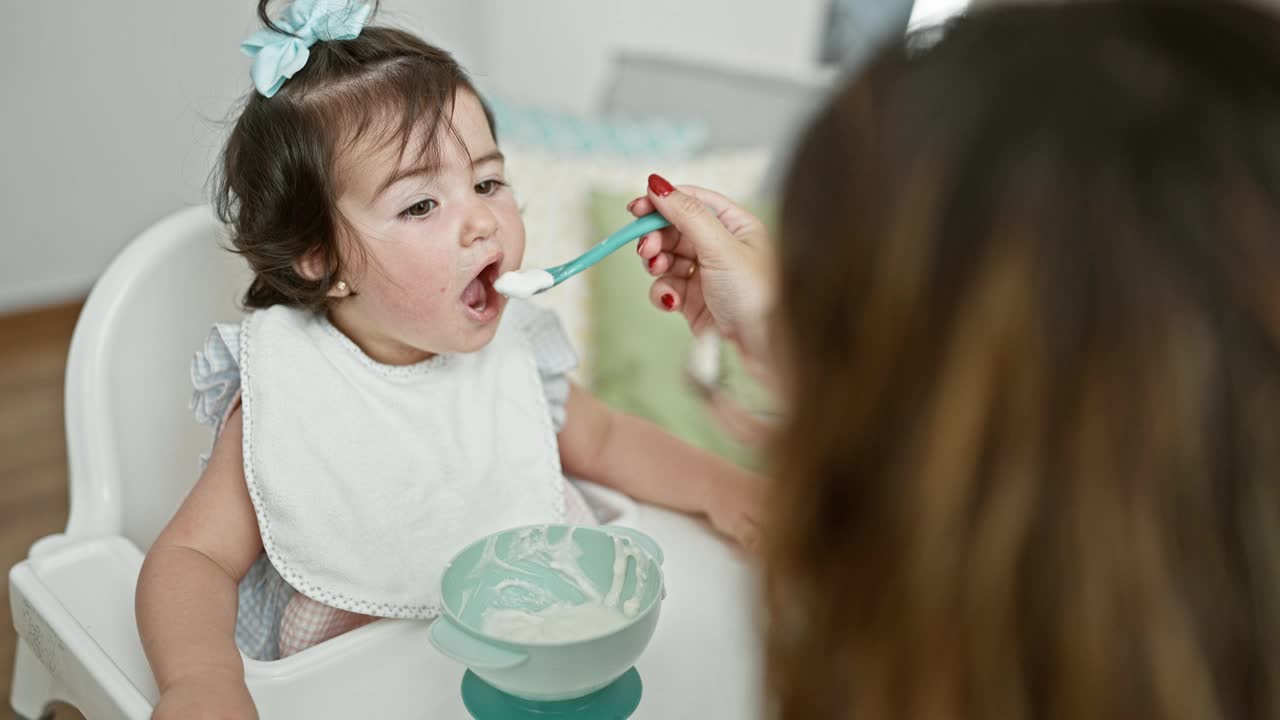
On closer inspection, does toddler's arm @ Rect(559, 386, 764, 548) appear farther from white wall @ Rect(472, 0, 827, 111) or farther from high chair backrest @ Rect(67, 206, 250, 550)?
white wall @ Rect(472, 0, 827, 111)

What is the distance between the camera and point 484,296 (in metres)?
1.06

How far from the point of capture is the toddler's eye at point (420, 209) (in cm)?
99

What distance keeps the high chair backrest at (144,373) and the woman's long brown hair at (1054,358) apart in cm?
84

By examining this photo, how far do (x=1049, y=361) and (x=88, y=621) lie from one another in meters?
0.84

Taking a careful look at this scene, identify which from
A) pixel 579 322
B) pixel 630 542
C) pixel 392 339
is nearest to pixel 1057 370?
pixel 630 542

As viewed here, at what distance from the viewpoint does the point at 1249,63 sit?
16.7 inches

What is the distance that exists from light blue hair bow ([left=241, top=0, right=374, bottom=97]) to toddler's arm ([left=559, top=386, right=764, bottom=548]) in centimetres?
44

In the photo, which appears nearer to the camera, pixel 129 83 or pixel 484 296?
pixel 484 296

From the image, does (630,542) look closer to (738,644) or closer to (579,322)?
(738,644)

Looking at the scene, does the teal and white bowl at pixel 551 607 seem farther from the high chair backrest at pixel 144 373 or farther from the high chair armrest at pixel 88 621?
the high chair backrest at pixel 144 373

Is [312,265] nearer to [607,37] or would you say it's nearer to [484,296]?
[484,296]

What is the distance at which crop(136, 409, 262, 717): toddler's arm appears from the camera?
2.58 feet

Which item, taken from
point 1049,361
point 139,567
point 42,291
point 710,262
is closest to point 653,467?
point 710,262

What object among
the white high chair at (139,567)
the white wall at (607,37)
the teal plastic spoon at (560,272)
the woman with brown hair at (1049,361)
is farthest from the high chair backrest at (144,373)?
the white wall at (607,37)
